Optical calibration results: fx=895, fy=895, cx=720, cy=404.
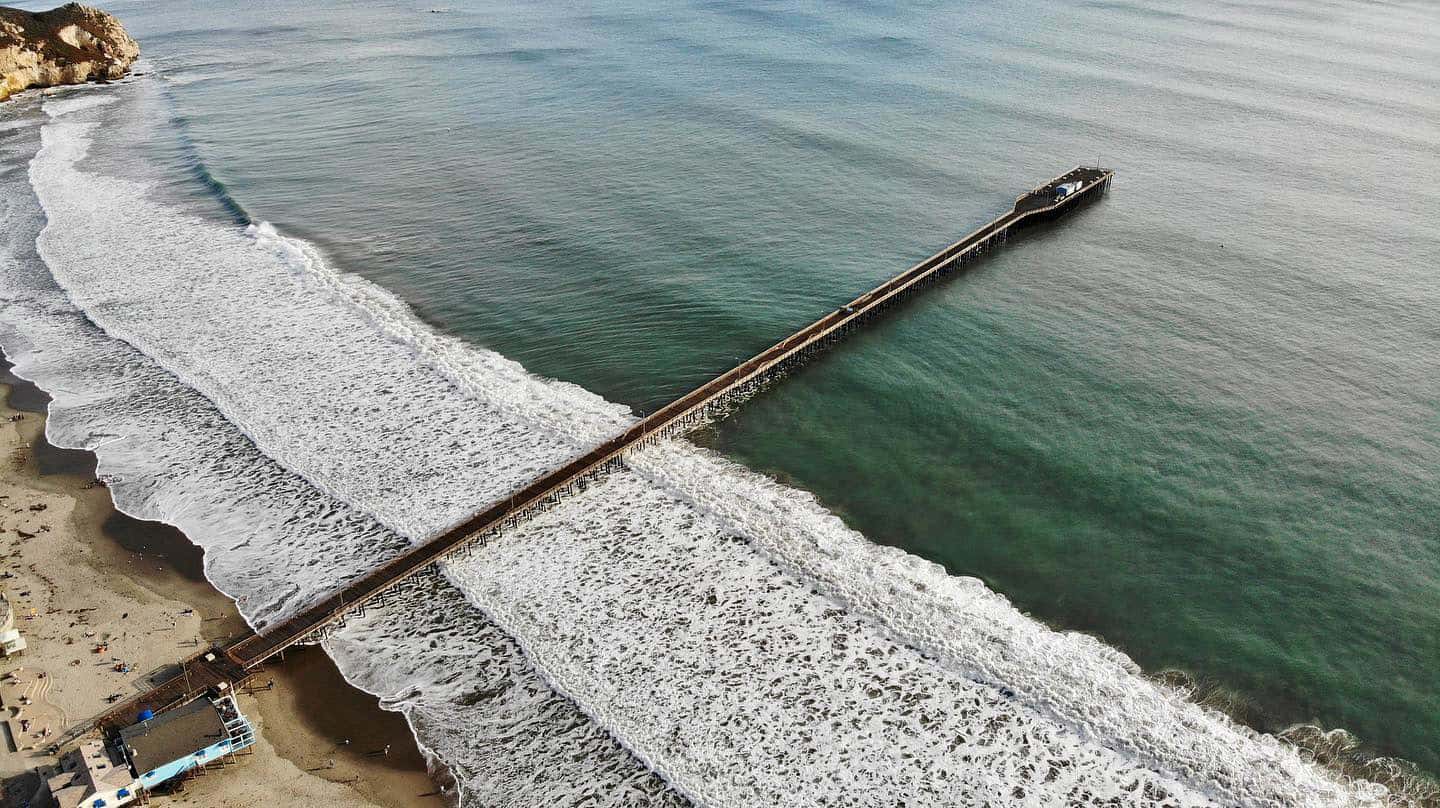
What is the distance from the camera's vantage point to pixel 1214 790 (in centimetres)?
2888

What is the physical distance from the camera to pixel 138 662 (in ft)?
109

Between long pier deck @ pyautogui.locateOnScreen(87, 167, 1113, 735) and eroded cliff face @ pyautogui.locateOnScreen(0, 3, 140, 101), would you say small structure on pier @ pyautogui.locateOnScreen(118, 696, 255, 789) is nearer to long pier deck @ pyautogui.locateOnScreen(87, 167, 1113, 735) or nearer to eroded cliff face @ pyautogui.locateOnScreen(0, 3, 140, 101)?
long pier deck @ pyautogui.locateOnScreen(87, 167, 1113, 735)

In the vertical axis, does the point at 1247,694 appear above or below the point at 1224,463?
below

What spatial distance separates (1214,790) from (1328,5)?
445 feet

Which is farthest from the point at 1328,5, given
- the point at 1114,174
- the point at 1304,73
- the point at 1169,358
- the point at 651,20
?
the point at 1169,358

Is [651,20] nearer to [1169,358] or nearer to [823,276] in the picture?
[823,276]

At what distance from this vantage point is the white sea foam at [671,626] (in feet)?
97.7

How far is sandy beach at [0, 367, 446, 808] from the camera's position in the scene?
29484 millimetres

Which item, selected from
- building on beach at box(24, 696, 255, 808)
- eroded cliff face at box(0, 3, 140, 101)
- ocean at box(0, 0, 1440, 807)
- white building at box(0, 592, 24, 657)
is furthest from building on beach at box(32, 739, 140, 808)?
eroded cliff face at box(0, 3, 140, 101)

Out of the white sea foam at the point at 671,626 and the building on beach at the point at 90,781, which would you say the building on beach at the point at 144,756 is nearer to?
the building on beach at the point at 90,781

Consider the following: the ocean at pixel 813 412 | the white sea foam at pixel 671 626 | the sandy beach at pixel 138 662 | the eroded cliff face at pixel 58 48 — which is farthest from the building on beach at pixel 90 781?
the eroded cliff face at pixel 58 48

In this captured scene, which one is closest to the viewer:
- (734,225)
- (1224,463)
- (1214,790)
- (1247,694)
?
(1214,790)

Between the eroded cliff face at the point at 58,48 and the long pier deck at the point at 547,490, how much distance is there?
104 m

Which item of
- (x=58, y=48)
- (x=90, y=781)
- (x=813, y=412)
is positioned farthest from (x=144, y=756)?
(x=58, y=48)
